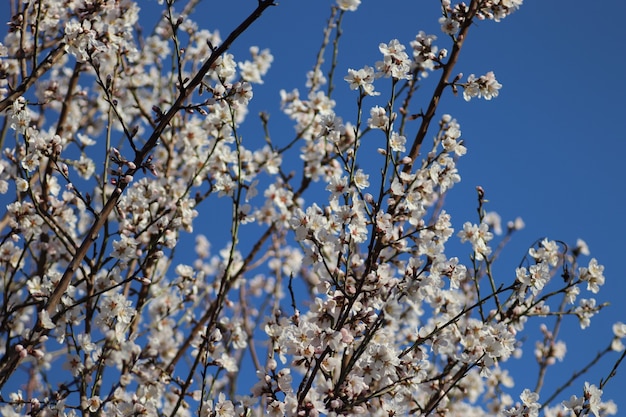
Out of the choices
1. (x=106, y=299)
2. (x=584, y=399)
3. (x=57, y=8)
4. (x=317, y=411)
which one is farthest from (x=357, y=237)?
(x=57, y=8)

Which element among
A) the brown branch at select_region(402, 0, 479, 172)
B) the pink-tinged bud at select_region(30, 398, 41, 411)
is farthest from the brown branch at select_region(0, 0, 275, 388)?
the brown branch at select_region(402, 0, 479, 172)

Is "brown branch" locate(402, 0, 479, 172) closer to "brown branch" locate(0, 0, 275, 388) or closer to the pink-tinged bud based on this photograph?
"brown branch" locate(0, 0, 275, 388)

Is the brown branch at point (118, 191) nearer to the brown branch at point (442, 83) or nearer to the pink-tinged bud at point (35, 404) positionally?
the pink-tinged bud at point (35, 404)

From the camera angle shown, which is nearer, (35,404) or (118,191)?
(118,191)

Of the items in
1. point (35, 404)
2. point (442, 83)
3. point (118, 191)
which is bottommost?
point (35, 404)

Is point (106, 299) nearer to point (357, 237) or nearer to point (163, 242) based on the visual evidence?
point (163, 242)

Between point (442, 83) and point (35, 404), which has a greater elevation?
point (442, 83)

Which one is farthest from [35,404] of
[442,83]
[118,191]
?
[442,83]

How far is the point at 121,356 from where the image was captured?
388 centimetres

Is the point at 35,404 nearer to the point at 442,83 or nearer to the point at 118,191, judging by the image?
the point at 118,191

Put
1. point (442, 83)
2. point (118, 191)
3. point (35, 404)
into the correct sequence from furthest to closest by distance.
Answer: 1. point (442, 83)
2. point (35, 404)
3. point (118, 191)

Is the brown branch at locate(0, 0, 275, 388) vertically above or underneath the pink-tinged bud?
above

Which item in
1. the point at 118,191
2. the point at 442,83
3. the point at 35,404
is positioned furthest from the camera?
the point at 442,83

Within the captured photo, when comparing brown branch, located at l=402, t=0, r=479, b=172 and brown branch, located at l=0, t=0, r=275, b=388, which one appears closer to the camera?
brown branch, located at l=0, t=0, r=275, b=388
